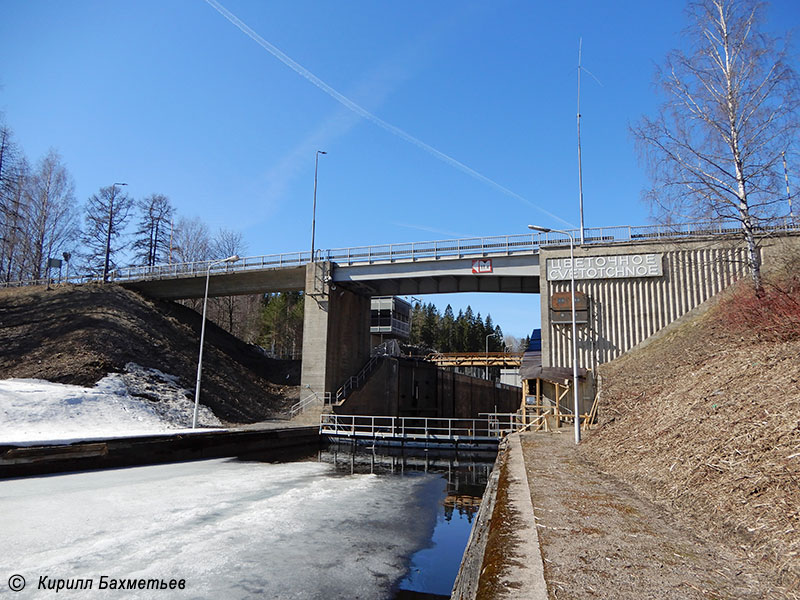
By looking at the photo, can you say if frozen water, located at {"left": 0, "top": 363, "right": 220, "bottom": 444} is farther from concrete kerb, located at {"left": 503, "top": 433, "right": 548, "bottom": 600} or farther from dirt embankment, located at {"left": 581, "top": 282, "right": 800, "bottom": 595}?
dirt embankment, located at {"left": 581, "top": 282, "right": 800, "bottom": 595}

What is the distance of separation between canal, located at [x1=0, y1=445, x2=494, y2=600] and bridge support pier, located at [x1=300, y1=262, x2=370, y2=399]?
56.3ft

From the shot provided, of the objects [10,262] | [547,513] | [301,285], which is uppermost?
[10,262]

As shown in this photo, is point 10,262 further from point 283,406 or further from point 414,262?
point 414,262

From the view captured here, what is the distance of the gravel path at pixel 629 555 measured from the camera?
4.01m

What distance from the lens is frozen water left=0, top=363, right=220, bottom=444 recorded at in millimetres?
19516

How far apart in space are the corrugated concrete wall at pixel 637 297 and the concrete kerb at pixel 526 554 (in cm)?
2041

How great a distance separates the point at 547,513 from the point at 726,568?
8.71ft

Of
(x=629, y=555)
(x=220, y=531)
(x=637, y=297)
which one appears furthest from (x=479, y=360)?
(x=629, y=555)

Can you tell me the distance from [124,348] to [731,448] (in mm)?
32951

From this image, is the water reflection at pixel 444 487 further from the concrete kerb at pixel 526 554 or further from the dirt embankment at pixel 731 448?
the dirt embankment at pixel 731 448

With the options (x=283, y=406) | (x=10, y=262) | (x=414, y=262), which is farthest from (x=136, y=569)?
(x=10, y=262)

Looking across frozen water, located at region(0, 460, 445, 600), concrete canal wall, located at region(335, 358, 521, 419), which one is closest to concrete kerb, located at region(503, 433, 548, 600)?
frozen water, located at region(0, 460, 445, 600)

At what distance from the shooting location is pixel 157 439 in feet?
66.1

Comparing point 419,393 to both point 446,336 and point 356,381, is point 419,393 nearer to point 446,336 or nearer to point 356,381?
point 356,381
